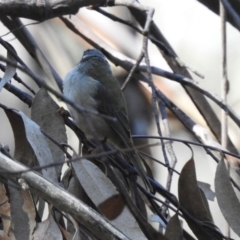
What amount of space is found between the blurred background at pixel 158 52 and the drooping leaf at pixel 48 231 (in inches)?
61.1

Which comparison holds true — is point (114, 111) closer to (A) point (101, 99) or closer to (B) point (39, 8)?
(A) point (101, 99)

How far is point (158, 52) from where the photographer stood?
10.2 ft

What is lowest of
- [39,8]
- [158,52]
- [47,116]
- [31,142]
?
[31,142]

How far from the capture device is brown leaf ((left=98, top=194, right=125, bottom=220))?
4.29ft

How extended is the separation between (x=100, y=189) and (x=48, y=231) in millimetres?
178

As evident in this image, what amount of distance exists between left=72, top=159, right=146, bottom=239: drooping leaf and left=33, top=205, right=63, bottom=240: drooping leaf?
12cm

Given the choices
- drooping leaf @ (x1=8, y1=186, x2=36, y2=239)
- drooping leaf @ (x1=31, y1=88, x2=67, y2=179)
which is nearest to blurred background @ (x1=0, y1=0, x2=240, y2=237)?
drooping leaf @ (x1=31, y1=88, x2=67, y2=179)

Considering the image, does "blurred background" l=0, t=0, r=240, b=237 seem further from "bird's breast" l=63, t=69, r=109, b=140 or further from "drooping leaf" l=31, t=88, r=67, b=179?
"drooping leaf" l=31, t=88, r=67, b=179

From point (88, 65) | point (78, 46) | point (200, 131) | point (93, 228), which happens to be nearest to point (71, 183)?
point (93, 228)

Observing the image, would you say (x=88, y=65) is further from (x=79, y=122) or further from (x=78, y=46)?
(x=78, y=46)

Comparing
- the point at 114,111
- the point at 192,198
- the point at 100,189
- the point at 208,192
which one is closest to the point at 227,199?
the point at 192,198

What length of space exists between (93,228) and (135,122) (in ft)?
5.96

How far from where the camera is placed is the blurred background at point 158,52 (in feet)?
9.90

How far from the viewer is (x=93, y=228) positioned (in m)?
1.24
